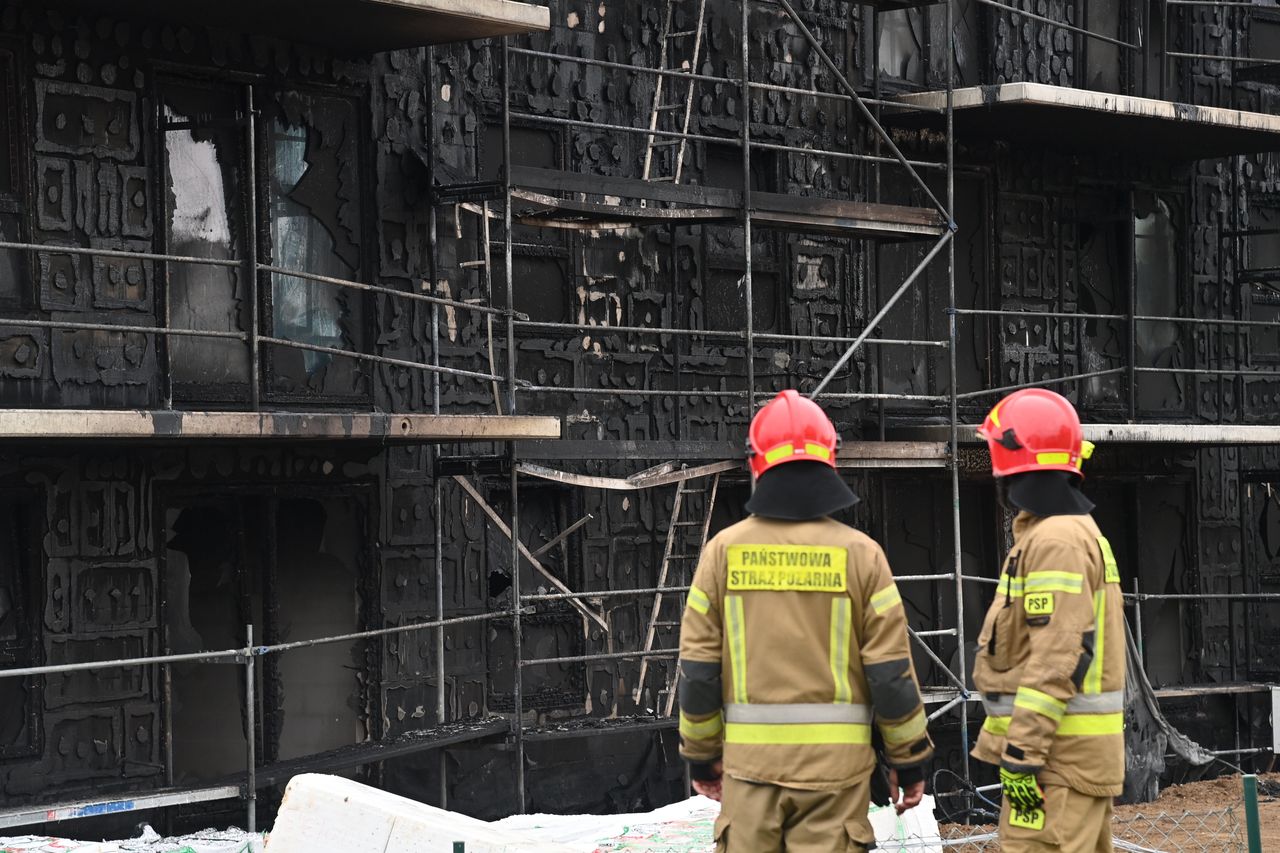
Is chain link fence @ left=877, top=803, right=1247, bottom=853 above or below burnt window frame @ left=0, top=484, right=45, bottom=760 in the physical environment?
below

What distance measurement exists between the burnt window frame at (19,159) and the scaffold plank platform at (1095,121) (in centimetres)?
766

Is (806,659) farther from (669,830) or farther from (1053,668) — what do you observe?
(669,830)

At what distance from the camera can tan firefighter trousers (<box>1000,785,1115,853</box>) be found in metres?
7.12

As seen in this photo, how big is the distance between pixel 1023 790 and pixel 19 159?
24.1 ft

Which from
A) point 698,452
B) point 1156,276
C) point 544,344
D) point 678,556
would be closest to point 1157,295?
point 1156,276

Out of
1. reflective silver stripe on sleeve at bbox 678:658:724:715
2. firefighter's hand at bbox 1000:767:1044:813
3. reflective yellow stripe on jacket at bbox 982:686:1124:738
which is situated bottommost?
firefighter's hand at bbox 1000:767:1044:813

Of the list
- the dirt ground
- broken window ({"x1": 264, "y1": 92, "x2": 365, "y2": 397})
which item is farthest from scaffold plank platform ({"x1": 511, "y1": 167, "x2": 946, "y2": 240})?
the dirt ground

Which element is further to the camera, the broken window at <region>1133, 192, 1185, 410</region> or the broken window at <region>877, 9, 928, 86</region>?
the broken window at <region>1133, 192, 1185, 410</region>

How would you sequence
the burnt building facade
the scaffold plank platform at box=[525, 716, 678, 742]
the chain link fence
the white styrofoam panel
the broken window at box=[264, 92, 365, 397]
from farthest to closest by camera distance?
the scaffold plank platform at box=[525, 716, 678, 742]
the chain link fence
the broken window at box=[264, 92, 365, 397]
the burnt building facade
the white styrofoam panel

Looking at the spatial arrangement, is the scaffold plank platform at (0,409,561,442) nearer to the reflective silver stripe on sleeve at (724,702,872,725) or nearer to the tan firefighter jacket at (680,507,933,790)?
the tan firefighter jacket at (680,507,933,790)

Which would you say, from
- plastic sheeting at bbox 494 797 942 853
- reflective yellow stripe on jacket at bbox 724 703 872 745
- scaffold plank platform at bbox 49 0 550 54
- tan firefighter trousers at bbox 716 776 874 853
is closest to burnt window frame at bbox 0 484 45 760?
plastic sheeting at bbox 494 797 942 853

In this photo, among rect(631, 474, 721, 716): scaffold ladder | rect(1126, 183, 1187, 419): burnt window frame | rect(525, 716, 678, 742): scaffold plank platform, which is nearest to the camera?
rect(525, 716, 678, 742): scaffold plank platform

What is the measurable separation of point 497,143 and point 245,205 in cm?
236

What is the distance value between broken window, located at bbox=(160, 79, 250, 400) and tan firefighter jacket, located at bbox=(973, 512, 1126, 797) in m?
6.50
